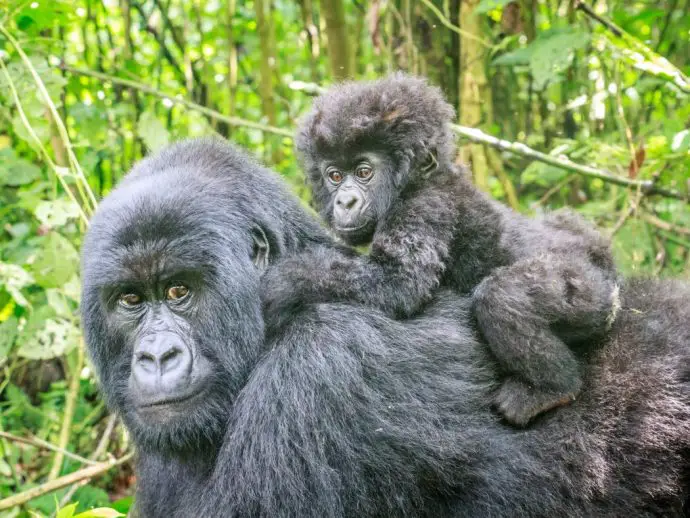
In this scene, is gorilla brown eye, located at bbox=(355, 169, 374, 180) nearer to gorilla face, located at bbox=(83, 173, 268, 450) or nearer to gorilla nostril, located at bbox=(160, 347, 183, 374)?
gorilla face, located at bbox=(83, 173, 268, 450)

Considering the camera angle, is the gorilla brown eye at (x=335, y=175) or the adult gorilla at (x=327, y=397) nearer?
the adult gorilla at (x=327, y=397)

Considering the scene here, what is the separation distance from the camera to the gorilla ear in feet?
9.10

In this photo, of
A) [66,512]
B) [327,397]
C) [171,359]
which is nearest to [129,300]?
[171,359]

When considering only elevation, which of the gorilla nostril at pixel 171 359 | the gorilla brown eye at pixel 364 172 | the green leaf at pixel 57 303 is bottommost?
the green leaf at pixel 57 303

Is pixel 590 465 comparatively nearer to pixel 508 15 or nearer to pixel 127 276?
pixel 127 276

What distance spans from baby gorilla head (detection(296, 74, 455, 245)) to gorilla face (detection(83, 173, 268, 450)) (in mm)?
735

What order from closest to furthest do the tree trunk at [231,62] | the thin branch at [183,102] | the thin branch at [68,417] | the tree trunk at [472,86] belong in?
the thin branch at [68,417]
the thin branch at [183,102]
the tree trunk at [472,86]
the tree trunk at [231,62]

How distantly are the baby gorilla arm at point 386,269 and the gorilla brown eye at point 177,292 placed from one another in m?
0.25

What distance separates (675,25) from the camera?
5777mm

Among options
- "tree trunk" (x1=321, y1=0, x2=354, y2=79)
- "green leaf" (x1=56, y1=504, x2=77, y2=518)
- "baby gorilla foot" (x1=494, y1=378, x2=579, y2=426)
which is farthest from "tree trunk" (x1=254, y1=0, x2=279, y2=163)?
"green leaf" (x1=56, y1=504, x2=77, y2=518)

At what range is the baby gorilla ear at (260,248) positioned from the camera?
9.10 feet

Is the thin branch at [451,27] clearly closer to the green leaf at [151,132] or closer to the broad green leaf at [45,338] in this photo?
the green leaf at [151,132]

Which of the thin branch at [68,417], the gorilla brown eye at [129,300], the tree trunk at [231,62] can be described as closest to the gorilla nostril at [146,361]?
the gorilla brown eye at [129,300]

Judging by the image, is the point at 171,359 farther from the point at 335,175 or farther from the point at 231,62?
the point at 231,62
